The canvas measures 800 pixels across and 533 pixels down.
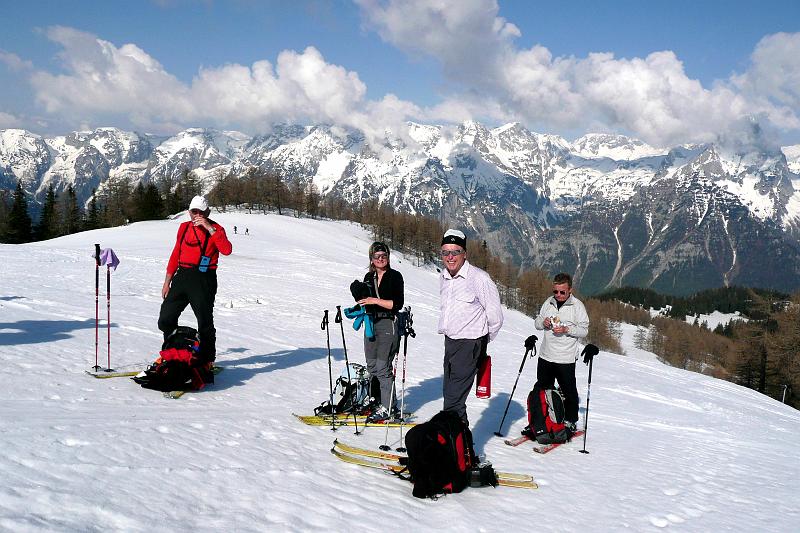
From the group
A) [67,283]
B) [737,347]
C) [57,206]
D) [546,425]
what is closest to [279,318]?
[67,283]

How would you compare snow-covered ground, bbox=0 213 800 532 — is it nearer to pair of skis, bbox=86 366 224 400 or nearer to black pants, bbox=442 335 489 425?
pair of skis, bbox=86 366 224 400

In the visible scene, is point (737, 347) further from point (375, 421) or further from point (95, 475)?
point (95, 475)

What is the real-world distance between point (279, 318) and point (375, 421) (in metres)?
11.5

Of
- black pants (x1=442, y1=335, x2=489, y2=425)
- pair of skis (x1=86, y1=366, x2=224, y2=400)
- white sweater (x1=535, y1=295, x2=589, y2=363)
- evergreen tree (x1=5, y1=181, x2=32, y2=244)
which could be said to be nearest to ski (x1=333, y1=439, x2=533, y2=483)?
black pants (x1=442, y1=335, x2=489, y2=425)

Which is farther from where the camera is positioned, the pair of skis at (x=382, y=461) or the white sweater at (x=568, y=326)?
the white sweater at (x=568, y=326)

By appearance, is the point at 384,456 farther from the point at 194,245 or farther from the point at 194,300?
the point at 194,245

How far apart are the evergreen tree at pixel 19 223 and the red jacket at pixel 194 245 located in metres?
73.9

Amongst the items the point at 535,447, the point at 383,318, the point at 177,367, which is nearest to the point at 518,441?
the point at 535,447

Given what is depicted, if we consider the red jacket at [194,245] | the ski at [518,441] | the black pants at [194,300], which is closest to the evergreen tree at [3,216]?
the black pants at [194,300]

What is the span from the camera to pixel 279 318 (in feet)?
60.5

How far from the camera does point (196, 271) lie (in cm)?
821

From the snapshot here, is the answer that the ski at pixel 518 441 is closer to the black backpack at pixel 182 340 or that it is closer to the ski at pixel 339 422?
the ski at pixel 339 422

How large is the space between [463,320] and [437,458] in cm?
185

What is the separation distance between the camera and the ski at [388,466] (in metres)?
5.94
